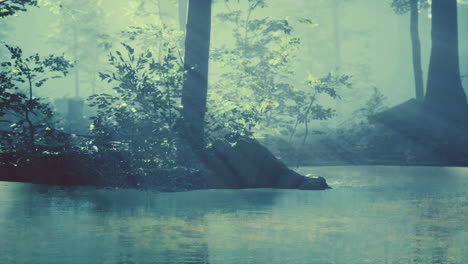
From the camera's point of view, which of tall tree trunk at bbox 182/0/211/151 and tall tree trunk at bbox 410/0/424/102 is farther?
tall tree trunk at bbox 410/0/424/102

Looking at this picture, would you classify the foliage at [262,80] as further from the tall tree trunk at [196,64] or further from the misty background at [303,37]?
the tall tree trunk at [196,64]

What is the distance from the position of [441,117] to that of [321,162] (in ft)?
17.3

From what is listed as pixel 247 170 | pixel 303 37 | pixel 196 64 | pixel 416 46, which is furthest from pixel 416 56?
pixel 303 37

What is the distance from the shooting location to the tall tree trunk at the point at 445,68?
20.0 meters

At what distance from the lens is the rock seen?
39.2 feet

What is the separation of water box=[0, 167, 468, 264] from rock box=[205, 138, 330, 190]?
2.31 feet

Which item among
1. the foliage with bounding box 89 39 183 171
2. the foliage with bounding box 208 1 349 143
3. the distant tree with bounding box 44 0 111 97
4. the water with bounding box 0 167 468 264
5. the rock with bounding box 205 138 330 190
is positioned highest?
the distant tree with bounding box 44 0 111 97

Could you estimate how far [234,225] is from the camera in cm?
684

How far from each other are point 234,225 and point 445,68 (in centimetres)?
1632

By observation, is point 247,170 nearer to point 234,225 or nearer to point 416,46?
point 234,225

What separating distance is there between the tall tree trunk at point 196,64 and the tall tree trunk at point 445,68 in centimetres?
1113

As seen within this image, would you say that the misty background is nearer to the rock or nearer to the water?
the rock

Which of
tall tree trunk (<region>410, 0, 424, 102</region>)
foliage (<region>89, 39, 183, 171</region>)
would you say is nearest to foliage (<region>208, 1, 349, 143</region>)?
foliage (<region>89, 39, 183, 171</region>)

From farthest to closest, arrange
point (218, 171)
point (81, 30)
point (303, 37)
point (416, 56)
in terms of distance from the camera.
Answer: point (303, 37) < point (81, 30) < point (416, 56) < point (218, 171)
